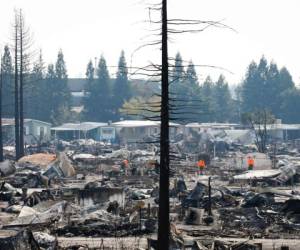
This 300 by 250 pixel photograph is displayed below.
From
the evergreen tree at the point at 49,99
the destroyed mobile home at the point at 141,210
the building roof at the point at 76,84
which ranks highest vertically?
the building roof at the point at 76,84

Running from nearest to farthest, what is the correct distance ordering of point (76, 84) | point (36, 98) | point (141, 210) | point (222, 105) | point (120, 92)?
point (141, 210)
point (36, 98)
point (120, 92)
point (222, 105)
point (76, 84)

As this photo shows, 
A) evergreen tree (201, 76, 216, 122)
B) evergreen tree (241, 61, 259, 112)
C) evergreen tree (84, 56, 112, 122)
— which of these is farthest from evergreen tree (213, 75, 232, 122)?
evergreen tree (84, 56, 112, 122)

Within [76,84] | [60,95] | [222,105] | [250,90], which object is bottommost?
[222,105]

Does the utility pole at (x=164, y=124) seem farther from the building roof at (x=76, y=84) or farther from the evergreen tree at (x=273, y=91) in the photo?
the building roof at (x=76, y=84)

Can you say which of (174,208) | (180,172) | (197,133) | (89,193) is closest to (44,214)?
(89,193)

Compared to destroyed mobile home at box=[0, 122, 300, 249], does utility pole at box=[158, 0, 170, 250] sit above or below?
above

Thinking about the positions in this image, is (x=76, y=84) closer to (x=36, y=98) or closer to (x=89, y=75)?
(x=89, y=75)

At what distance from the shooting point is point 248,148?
66.1 metres

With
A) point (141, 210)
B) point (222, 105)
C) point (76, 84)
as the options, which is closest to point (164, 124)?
point (141, 210)

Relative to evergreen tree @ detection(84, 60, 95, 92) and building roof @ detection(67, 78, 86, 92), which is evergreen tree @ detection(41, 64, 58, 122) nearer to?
evergreen tree @ detection(84, 60, 95, 92)

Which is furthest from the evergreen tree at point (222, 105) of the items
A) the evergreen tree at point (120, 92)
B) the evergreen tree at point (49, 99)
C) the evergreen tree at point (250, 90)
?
the evergreen tree at point (49, 99)

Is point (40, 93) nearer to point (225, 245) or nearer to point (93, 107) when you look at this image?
point (93, 107)

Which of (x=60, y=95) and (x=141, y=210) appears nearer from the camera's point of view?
(x=141, y=210)

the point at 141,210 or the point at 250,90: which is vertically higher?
the point at 250,90
